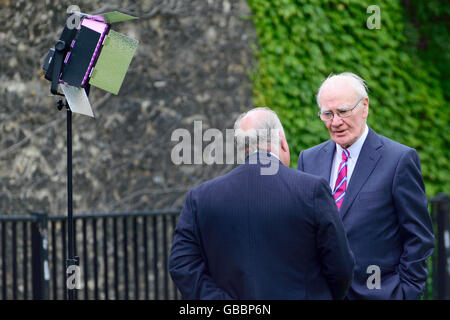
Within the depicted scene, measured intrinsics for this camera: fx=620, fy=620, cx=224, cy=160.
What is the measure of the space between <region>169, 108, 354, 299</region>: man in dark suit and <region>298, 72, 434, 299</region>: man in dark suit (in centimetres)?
48

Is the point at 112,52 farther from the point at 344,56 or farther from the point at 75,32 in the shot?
the point at 344,56

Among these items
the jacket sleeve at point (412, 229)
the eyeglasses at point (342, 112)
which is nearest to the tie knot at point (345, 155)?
the eyeglasses at point (342, 112)

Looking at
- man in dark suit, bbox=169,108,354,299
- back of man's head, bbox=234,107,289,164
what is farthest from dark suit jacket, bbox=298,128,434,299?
back of man's head, bbox=234,107,289,164

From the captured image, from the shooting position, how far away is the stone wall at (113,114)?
6.39 meters

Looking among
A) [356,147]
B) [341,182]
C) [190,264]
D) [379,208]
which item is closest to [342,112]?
[356,147]

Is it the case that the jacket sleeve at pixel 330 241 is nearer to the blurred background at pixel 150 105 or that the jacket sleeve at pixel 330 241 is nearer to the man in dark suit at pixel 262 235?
the man in dark suit at pixel 262 235

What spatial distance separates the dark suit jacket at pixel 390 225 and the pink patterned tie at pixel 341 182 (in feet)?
0.24

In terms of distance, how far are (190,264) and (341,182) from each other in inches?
42.5

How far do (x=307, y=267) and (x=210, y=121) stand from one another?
4208 millimetres

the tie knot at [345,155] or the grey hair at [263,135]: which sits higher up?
the grey hair at [263,135]

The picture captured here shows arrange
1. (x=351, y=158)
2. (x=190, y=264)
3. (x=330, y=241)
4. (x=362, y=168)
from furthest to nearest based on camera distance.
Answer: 1. (x=351, y=158)
2. (x=362, y=168)
3. (x=190, y=264)
4. (x=330, y=241)

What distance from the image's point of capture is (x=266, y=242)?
102 inches

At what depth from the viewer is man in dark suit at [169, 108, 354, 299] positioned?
2.58 meters

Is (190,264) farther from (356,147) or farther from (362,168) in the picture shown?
(356,147)
